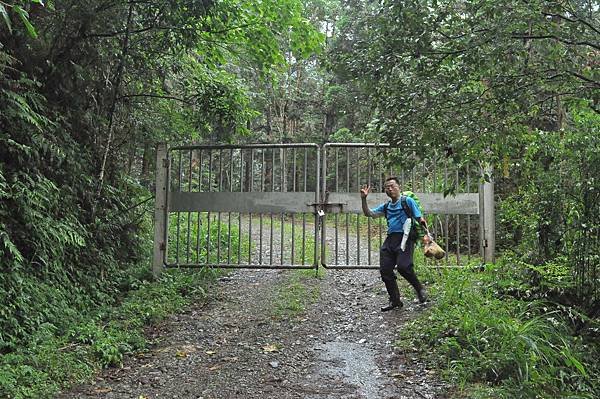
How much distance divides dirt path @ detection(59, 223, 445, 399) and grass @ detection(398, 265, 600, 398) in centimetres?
26

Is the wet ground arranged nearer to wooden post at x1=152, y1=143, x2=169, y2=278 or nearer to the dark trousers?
the dark trousers

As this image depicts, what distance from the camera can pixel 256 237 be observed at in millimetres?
15219

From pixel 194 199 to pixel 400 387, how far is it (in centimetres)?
500

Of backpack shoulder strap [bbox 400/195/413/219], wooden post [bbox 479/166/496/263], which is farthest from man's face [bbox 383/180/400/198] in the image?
wooden post [bbox 479/166/496/263]

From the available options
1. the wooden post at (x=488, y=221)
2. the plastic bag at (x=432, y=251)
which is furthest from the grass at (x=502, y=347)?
the wooden post at (x=488, y=221)

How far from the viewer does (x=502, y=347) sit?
180 inches

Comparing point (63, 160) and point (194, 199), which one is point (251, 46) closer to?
point (194, 199)

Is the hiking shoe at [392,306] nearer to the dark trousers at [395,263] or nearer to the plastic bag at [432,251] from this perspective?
the dark trousers at [395,263]

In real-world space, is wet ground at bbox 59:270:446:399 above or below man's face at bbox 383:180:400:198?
below

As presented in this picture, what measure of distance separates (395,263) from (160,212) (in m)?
3.97

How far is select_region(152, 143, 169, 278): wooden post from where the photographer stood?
8312 millimetres

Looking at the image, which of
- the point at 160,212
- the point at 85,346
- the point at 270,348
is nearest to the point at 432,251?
the point at 270,348

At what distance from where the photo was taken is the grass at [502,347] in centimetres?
409

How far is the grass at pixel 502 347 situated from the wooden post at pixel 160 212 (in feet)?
14.2
